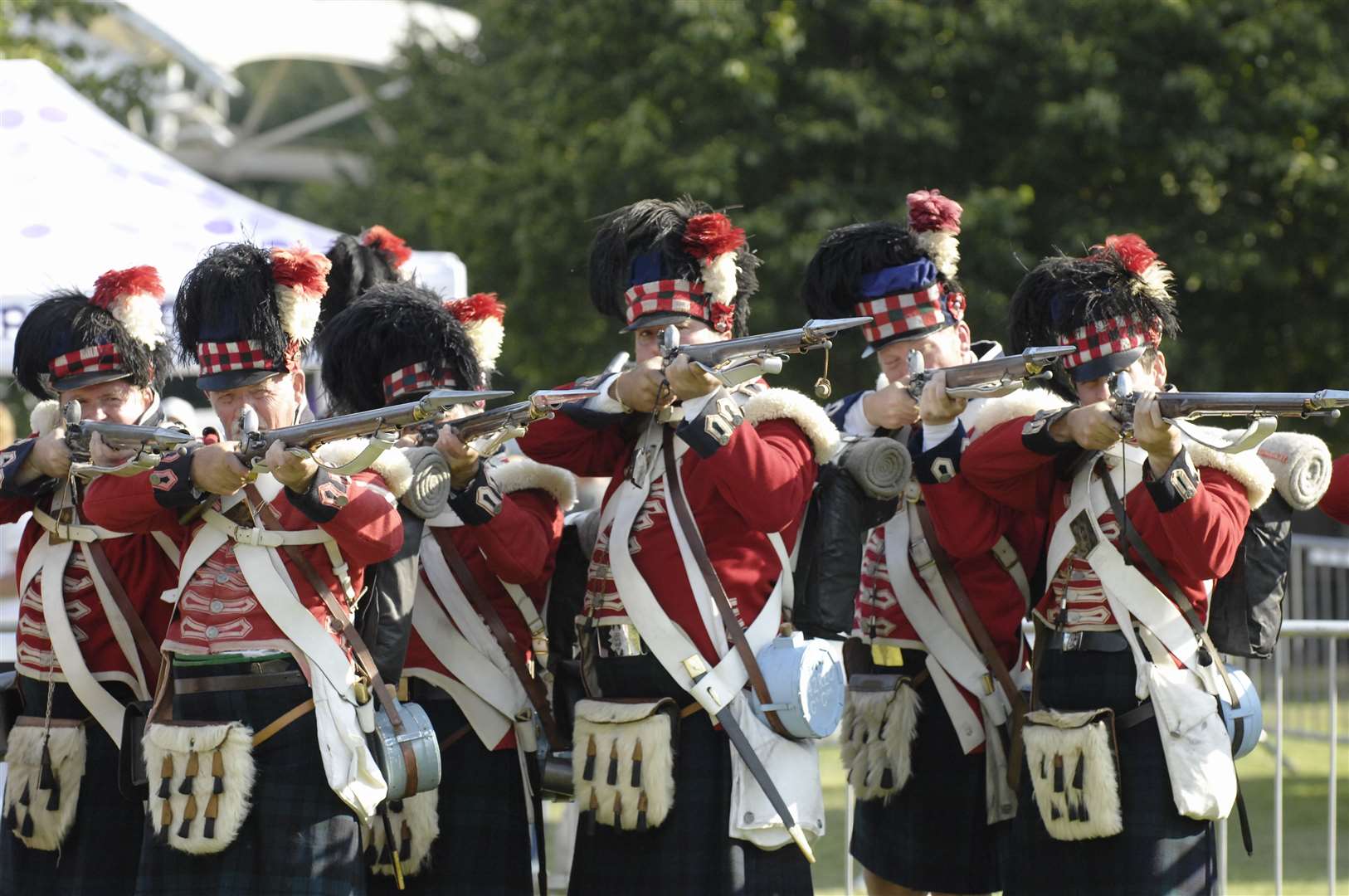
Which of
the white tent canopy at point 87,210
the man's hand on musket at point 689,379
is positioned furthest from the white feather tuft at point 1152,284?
the white tent canopy at point 87,210

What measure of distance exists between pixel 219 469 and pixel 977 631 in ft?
7.00

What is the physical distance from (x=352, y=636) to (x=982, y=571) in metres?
1.78

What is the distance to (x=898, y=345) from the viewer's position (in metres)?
5.14

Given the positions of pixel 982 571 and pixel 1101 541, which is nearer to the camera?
pixel 1101 541

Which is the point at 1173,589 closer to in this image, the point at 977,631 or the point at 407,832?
the point at 977,631

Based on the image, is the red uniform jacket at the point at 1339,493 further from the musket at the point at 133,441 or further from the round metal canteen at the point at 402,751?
the musket at the point at 133,441

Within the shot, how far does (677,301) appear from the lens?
4.74 meters

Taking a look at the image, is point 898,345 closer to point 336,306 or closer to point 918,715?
point 918,715

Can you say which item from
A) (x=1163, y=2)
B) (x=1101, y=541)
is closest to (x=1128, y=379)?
(x=1101, y=541)

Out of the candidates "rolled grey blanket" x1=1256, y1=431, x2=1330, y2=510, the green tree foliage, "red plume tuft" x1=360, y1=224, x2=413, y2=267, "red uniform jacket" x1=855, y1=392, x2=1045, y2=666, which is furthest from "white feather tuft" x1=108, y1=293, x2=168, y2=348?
the green tree foliage

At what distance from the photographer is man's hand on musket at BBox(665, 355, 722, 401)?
4.38m

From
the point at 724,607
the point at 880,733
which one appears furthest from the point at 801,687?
the point at 880,733

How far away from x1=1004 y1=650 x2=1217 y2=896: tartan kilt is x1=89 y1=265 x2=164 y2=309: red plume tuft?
280 centimetres

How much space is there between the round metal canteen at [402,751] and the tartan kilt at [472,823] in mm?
300
